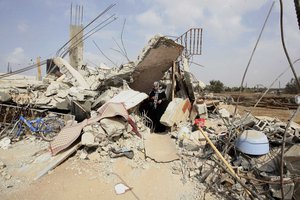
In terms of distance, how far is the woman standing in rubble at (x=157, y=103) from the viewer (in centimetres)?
879

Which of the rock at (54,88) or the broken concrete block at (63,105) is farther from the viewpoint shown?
the rock at (54,88)

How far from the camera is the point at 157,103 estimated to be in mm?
8898

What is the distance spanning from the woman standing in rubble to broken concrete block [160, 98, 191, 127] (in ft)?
3.61

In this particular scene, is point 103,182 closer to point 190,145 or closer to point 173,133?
point 190,145

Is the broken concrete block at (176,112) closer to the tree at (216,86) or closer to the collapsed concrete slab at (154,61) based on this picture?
the collapsed concrete slab at (154,61)

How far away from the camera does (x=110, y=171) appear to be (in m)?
4.95

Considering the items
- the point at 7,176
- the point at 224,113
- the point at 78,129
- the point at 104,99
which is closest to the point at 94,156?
the point at 78,129

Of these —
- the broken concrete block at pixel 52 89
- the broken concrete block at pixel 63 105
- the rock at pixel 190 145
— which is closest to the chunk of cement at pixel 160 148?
the rock at pixel 190 145

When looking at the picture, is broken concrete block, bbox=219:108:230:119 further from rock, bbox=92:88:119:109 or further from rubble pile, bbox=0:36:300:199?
rock, bbox=92:88:119:109

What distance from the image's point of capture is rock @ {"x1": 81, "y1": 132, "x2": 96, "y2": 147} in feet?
17.3

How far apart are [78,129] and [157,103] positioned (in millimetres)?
3757

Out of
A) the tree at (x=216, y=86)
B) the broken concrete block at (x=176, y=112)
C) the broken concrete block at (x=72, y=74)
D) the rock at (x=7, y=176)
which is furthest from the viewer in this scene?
the tree at (x=216, y=86)

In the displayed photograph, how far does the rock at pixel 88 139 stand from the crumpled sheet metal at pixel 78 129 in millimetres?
339

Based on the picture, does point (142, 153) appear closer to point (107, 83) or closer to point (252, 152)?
point (252, 152)
